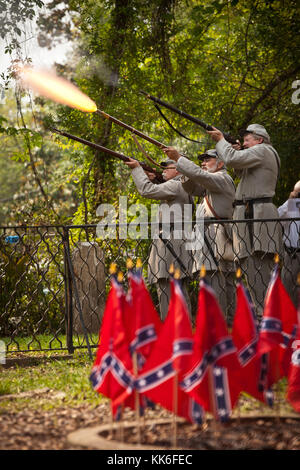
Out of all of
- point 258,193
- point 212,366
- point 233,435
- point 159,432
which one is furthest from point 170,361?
point 258,193

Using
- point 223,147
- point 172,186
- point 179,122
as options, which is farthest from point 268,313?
point 179,122

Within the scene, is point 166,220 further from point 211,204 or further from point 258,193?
point 258,193

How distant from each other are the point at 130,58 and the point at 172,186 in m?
5.31

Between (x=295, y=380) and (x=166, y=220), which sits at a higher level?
(x=166, y=220)

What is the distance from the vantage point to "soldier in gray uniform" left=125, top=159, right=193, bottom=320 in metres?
8.01

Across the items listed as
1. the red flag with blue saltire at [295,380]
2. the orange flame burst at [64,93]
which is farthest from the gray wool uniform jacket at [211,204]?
the red flag with blue saltire at [295,380]

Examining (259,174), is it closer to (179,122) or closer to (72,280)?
(72,280)

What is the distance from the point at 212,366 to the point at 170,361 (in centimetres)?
25

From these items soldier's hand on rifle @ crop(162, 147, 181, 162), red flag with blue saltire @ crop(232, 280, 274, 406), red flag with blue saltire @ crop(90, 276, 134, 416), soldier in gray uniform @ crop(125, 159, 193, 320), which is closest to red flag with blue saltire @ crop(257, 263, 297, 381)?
red flag with blue saltire @ crop(232, 280, 274, 406)

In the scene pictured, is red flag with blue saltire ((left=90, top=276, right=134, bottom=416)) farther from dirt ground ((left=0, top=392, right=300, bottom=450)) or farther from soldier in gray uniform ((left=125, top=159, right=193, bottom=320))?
soldier in gray uniform ((left=125, top=159, right=193, bottom=320))

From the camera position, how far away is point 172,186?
26.7 ft

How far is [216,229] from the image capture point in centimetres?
788

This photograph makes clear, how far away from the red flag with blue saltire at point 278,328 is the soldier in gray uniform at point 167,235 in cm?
293

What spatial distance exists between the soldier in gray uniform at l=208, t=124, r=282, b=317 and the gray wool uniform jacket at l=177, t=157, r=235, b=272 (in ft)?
0.63
